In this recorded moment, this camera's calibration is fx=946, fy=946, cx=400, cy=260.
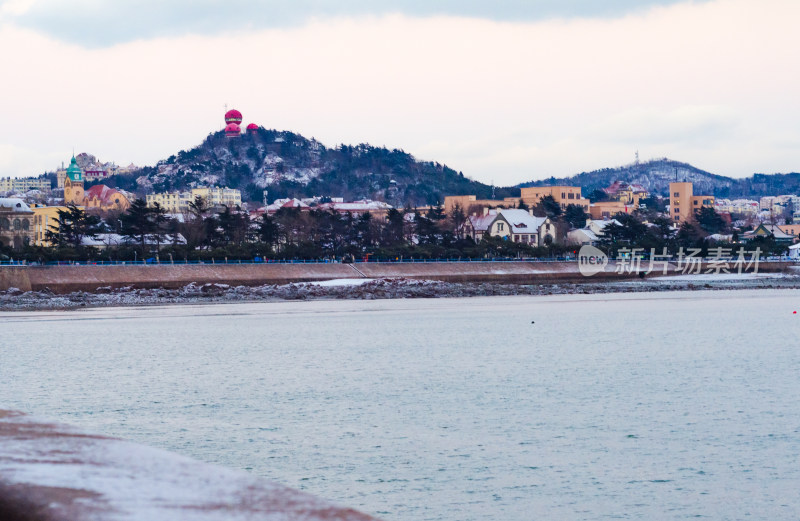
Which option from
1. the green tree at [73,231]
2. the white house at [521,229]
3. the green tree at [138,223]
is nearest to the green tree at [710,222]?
the white house at [521,229]

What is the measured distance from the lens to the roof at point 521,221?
440ft

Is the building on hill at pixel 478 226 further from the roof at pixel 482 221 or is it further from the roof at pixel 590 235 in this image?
the roof at pixel 590 235

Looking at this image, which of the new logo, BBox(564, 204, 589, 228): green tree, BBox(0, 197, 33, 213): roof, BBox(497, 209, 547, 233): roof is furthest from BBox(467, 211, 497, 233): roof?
BBox(0, 197, 33, 213): roof

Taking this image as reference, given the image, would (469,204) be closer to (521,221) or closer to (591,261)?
(521,221)

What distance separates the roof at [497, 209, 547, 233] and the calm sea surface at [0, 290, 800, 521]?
81.6 m

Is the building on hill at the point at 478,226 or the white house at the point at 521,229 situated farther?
the building on hill at the point at 478,226

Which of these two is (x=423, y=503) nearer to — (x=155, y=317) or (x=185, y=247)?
(x=155, y=317)

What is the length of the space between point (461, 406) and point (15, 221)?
105 metres

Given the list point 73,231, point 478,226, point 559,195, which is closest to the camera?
point 73,231

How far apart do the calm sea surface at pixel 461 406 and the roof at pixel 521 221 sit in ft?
268

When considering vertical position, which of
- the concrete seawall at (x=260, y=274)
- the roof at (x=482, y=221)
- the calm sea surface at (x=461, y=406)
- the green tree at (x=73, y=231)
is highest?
the roof at (x=482, y=221)

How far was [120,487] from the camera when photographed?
2.52 meters

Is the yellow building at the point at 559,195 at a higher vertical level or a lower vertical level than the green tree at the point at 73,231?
higher

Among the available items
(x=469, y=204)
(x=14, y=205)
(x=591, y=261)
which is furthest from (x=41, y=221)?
(x=469, y=204)
